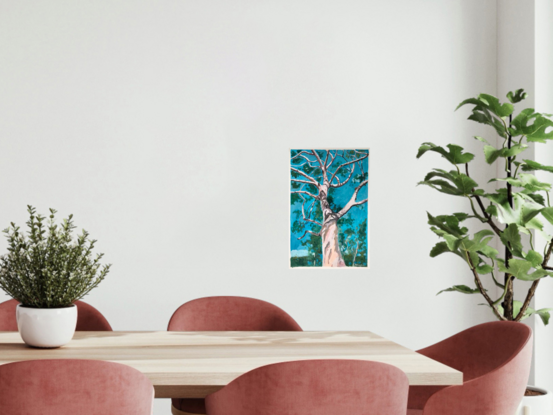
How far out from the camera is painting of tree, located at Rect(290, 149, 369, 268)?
345cm

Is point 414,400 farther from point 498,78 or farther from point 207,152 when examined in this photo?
point 498,78

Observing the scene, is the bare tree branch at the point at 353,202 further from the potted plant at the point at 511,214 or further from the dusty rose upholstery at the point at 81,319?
the dusty rose upholstery at the point at 81,319

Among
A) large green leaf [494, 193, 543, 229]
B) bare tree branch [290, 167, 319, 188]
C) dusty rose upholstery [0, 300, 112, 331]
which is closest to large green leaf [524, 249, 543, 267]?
large green leaf [494, 193, 543, 229]

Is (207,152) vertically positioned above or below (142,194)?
above

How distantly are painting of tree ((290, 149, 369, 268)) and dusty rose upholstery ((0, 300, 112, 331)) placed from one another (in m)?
1.27

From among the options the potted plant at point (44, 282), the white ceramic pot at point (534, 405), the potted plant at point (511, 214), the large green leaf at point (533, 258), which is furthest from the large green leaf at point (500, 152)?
the potted plant at point (44, 282)

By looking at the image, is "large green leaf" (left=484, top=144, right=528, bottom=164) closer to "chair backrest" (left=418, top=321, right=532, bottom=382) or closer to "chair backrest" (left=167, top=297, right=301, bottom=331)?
"chair backrest" (left=418, top=321, right=532, bottom=382)

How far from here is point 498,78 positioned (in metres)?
3.49

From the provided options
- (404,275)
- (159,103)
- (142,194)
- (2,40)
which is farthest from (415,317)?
(2,40)

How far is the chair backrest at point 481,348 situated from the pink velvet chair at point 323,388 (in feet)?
2.86

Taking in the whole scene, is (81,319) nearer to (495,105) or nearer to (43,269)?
(43,269)

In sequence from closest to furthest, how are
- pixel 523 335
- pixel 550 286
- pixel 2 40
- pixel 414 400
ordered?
pixel 523 335, pixel 414 400, pixel 550 286, pixel 2 40

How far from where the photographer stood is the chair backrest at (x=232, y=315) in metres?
2.61

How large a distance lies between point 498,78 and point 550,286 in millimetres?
1315
